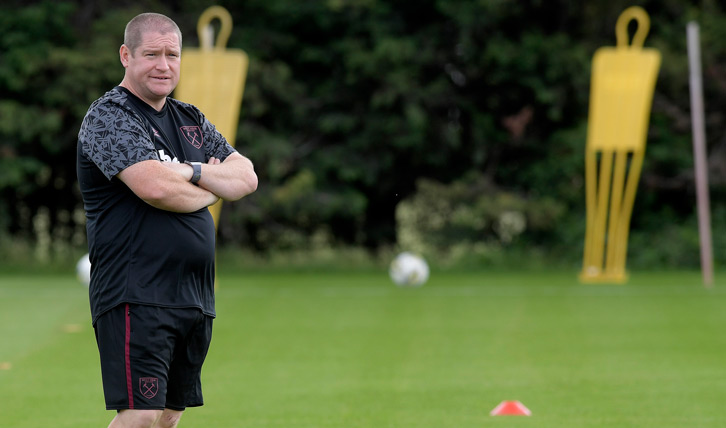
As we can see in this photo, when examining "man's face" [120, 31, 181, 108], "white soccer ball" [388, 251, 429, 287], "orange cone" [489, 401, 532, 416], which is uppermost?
"man's face" [120, 31, 181, 108]

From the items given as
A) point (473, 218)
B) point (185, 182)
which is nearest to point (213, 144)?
point (185, 182)

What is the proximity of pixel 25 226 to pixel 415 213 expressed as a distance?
25.4 feet

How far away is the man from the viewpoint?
3.40 m

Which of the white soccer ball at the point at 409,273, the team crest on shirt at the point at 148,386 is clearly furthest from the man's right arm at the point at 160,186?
the white soccer ball at the point at 409,273

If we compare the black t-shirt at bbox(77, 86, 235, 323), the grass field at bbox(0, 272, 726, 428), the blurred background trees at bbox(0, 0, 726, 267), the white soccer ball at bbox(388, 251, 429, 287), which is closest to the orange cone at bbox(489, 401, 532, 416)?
the grass field at bbox(0, 272, 726, 428)

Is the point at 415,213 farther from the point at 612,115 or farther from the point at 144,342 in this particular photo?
the point at 144,342

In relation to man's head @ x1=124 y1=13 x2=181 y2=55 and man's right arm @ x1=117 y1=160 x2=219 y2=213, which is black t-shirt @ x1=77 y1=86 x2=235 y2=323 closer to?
man's right arm @ x1=117 y1=160 x2=219 y2=213

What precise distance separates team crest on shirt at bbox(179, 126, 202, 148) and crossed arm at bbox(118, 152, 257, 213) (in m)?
0.08

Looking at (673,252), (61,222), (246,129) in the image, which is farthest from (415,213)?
(61,222)

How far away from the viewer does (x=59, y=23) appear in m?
21.7

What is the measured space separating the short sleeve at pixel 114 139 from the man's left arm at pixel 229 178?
182mm

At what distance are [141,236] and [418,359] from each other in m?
5.15

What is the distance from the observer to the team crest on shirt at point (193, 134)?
143 inches

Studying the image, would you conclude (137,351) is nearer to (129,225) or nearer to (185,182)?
(129,225)
